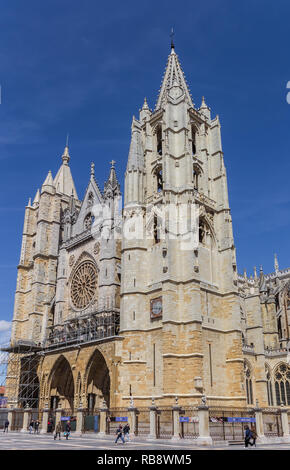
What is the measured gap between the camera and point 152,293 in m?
29.2

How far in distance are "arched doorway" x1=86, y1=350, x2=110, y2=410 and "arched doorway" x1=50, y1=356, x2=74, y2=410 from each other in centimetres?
374

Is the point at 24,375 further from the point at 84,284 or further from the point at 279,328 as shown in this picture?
the point at 279,328

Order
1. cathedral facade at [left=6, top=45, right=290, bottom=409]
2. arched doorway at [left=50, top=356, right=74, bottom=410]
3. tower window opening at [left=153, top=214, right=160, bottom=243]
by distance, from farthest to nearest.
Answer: arched doorway at [left=50, top=356, right=74, bottom=410] < tower window opening at [left=153, top=214, right=160, bottom=243] < cathedral facade at [left=6, top=45, right=290, bottom=409]

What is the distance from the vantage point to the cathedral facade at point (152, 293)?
27.1m

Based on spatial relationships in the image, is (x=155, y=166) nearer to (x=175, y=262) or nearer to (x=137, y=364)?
(x=175, y=262)

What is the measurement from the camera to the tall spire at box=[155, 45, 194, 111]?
3688 cm

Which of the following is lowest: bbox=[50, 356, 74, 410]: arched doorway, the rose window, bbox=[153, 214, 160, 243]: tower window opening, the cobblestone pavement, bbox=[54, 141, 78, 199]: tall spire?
the cobblestone pavement

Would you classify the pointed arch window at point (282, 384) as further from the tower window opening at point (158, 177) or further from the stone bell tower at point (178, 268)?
the tower window opening at point (158, 177)

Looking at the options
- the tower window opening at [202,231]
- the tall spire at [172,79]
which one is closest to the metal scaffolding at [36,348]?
the tower window opening at [202,231]

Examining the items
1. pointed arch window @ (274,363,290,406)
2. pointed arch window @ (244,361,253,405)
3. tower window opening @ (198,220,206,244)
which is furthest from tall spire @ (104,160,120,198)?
pointed arch window @ (274,363,290,406)

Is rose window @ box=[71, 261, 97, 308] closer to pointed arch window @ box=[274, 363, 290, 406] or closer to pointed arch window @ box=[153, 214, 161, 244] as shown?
pointed arch window @ box=[153, 214, 161, 244]

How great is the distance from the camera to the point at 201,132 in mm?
35688

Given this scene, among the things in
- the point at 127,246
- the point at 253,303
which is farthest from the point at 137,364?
the point at 253,303

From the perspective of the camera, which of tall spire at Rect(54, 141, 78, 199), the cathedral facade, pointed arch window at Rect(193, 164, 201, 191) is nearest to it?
the cathedral facade
